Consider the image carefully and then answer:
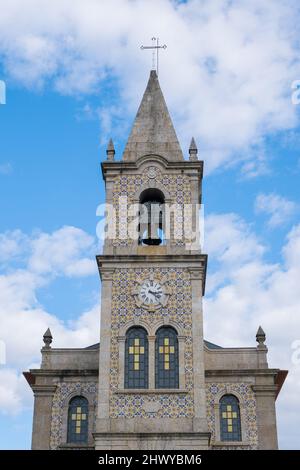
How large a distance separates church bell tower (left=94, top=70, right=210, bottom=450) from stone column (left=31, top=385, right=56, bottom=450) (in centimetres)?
314

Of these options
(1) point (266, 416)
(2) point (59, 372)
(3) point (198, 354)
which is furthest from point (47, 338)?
(1) point (266, 416)

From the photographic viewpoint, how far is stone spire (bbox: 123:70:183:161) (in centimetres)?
3772

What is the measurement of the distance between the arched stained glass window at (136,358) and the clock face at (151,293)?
1192 mm

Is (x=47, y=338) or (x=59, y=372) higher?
(x=47, y=338)

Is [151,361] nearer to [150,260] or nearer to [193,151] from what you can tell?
[150,260]

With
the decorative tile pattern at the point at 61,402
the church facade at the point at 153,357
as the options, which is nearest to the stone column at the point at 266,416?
the church facade at the point at 153,357

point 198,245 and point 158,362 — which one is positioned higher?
point 198,245

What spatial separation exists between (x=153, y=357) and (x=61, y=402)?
185 inches

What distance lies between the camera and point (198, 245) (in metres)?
35.8

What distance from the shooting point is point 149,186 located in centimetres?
3678

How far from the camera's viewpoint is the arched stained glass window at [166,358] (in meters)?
33.3

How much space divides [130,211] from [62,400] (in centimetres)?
A: 854

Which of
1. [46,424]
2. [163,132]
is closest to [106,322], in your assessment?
[46,424]
